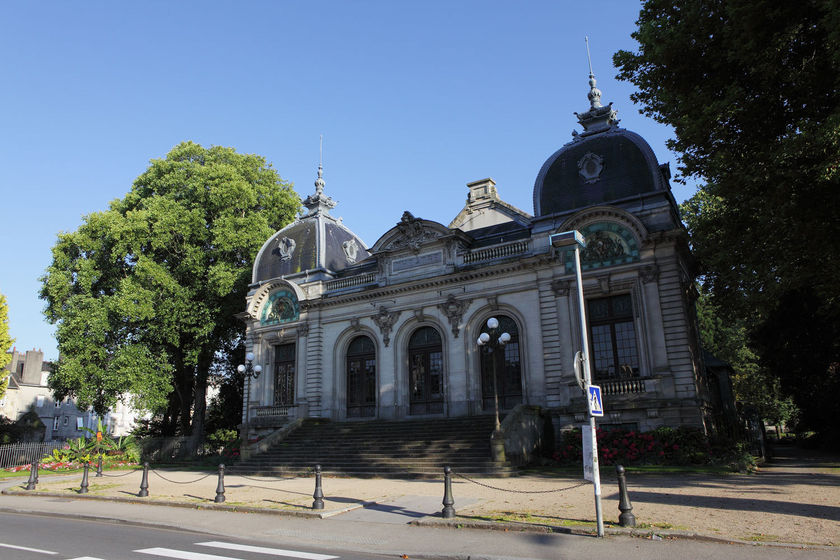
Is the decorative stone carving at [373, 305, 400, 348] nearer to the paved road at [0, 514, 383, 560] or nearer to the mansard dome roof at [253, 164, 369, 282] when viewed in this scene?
the mansard dome roof at [253, 164, 369, 282]

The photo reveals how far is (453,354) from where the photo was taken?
26984mm

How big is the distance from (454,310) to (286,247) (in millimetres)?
12591

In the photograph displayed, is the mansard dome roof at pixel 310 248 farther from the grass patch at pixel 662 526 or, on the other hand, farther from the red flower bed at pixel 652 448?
the grass patch at pixel 662 526

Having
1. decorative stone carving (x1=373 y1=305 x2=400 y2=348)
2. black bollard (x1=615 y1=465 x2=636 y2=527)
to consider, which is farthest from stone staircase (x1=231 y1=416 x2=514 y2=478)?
black bollard (x1=615 y1=465 x2=636 y2=527)

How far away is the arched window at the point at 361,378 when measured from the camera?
2952 centimetres

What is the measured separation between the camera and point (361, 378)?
98.4ft

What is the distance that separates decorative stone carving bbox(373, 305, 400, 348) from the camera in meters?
29.0

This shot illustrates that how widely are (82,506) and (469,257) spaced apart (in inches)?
724

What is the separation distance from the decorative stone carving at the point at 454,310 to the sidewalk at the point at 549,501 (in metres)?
9.29

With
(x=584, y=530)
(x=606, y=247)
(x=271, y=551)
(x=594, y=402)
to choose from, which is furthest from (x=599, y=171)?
(x=271, y=551)

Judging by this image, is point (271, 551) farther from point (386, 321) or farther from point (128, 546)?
point (386, 321)

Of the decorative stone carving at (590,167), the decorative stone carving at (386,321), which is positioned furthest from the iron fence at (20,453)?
the decorative stone carving at (590,167)

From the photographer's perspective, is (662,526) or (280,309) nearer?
(662,526)

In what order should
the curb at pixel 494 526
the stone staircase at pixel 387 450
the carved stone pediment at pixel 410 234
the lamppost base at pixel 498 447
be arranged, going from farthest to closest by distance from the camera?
the carved stone pediment at pixel 410 234 → the stone staircase at pixel 387 450 → the lamppost base at pixel 498 447 → the curb at pixel 494 526
